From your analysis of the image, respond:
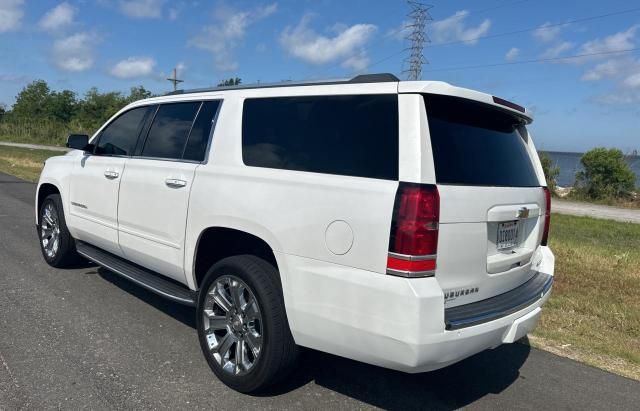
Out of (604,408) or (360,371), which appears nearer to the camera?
(604,408)

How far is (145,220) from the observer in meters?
4.25

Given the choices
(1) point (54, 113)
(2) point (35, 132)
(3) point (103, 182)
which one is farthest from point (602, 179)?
(1) point (54, 113)

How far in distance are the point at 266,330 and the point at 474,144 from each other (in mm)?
1690

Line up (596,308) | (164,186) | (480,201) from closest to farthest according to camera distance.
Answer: (480,201) < (164,186) < (596,308)

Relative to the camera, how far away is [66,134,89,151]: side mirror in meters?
5.43

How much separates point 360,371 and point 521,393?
1.11 metres

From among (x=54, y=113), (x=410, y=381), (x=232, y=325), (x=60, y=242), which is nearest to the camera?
(x=232, y=325)

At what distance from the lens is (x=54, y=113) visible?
62.9 metres

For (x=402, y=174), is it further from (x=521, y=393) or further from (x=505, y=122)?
(x=521, y=393)

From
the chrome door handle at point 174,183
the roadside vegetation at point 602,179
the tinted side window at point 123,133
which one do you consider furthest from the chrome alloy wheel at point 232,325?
the roadside vegetation at point 602,179

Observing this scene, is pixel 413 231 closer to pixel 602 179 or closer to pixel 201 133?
pixel 201 133

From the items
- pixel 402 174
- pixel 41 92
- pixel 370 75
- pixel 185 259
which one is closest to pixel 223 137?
pixel 185 259

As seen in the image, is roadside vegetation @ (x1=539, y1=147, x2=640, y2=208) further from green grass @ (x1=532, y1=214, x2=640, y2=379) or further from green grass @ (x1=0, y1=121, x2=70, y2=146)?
green grass @ (x1=0, y1=121, x2=70, y2=146)

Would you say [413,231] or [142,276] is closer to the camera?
[413,231]
